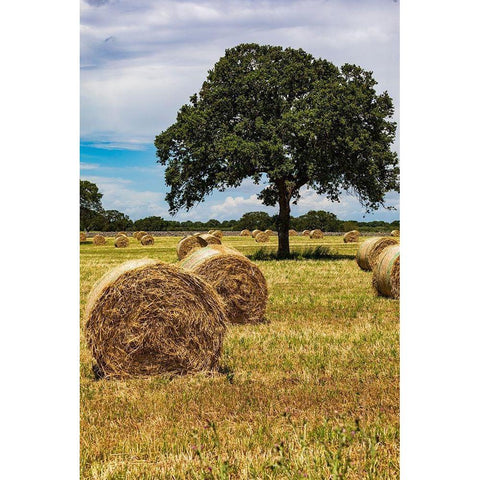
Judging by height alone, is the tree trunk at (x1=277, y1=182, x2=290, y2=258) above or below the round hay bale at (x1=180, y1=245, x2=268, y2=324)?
above

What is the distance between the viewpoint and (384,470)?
309 cm

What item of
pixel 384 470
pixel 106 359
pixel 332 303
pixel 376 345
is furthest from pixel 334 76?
pixel 384 470

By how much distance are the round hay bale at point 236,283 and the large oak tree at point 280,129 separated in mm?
11351

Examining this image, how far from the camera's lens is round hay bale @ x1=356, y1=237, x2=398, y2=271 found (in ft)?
48.6

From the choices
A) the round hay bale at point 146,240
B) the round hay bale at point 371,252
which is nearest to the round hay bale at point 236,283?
the round hay bale at point 371,252

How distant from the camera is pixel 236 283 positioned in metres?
7.62

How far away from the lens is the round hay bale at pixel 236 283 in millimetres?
7535

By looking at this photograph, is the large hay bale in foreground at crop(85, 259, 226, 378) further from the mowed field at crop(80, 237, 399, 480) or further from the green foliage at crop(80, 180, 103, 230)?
the green foliage at crop(80, 180, 103, 230)

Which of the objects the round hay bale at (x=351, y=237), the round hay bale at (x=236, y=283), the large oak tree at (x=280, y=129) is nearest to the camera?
the round hay bale at (x=236, y=283)

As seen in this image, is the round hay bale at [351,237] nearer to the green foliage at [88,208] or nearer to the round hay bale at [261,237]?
the round hay bale at [261,237]

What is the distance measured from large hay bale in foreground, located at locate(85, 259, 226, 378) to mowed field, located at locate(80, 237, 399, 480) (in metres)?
0.16

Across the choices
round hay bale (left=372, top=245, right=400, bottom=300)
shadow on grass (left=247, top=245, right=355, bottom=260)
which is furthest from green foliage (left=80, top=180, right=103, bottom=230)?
round hay bale (left=372, top=245, right=400, bottom=300)
